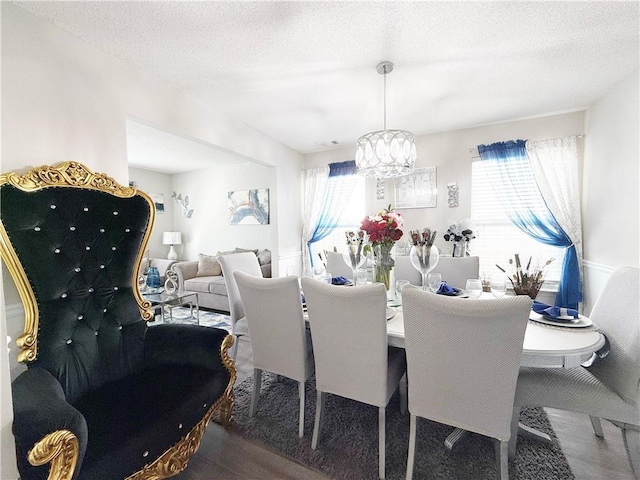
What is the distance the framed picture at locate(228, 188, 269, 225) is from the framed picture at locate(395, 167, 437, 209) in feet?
7.80

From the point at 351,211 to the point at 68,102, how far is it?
3402 millimetres

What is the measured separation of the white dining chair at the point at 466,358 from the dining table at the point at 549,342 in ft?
0.38

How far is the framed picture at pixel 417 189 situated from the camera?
12.4 feet

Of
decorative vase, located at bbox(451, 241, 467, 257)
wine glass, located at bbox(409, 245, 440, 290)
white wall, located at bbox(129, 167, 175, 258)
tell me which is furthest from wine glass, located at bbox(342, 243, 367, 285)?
white wall, located at bbox(129, 167, 175, 258)

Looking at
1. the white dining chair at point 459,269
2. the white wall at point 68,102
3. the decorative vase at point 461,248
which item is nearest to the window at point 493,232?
the decorative vase at point 461,248

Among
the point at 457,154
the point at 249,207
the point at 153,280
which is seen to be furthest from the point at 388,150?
the point at 249,207

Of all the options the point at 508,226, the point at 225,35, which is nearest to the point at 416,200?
the point at 508,226

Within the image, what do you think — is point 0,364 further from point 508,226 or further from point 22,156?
point 508,226

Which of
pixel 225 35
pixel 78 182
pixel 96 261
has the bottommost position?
pixel 96 261

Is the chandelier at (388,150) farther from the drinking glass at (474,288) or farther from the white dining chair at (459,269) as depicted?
the drinking glass at (474,288)

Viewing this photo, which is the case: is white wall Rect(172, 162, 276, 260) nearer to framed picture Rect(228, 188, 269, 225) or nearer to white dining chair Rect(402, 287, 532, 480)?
framed picture Rect(228, 188, 269, 225)

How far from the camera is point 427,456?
4.93 ft

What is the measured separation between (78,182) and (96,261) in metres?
0.47

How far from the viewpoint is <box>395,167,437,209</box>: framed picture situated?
3781 mm
